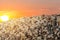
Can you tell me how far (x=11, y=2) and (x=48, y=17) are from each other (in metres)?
0.63

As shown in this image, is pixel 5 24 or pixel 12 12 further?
pixel 5 24

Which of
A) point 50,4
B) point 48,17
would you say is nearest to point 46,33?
point 48,17

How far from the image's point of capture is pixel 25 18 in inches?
115

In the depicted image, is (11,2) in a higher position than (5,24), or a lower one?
higher

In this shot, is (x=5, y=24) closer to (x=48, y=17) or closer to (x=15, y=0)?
(x=15, y=0)

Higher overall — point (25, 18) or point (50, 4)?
point (50, 4)

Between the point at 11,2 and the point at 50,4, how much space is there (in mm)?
594

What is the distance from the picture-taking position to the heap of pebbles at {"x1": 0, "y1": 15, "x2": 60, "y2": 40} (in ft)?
9.12

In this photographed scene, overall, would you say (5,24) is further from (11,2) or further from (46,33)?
(46,33)

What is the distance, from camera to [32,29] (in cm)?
285

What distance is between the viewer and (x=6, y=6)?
2.73m

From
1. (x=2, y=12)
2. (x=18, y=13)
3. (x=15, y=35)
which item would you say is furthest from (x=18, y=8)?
(x=15, y=35)

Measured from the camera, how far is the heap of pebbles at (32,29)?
2.78 metres

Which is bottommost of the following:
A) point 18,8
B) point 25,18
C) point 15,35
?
point 15,35
